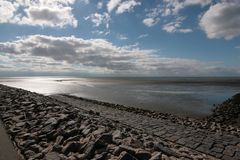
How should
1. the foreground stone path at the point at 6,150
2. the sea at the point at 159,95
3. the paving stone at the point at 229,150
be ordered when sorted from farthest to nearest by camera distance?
1. the sea at the point at 159,95
2. the paving stone at the point at 229,150
3. the foreground stone path at the point at 6,150

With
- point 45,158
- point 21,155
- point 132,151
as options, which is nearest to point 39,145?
point 21,155

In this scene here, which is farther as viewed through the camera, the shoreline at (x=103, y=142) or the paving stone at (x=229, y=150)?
the paving stone at (x=229, y=150)

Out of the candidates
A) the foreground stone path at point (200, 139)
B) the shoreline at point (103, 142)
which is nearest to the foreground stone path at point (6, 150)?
the shoreline at point (103, 142)

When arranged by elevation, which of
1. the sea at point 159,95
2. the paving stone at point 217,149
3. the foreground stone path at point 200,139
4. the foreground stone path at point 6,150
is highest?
the foreground stone path at point 6,150

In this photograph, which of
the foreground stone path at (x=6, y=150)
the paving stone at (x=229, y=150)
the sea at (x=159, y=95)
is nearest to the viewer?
the foreground stone path at (x=6, y=150)

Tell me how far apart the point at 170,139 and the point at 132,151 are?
10.9 ft

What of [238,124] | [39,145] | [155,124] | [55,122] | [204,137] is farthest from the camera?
[238,124]

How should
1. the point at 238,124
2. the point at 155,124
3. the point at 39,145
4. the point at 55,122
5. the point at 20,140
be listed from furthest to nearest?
the point at 238,124 → the point at 155,124 → the point at 55,122 → the point at 20,140 → the point at 39,145

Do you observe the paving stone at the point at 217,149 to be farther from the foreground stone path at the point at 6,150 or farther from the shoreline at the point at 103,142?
the foreground stone path at the point at 6,150

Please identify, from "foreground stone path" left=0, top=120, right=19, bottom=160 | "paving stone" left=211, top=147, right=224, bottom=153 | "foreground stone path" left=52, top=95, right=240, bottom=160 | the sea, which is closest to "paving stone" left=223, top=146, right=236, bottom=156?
"foreground stone path" left=52, top=95, right=240, bottom=160

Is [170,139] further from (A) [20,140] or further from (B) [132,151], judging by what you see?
(A) [20,140]

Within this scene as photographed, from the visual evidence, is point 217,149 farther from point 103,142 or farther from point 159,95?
point 159,95

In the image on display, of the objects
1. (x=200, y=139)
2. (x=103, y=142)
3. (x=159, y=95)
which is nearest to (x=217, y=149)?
(x=200, y=139)

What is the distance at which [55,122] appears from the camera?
25.2ft
